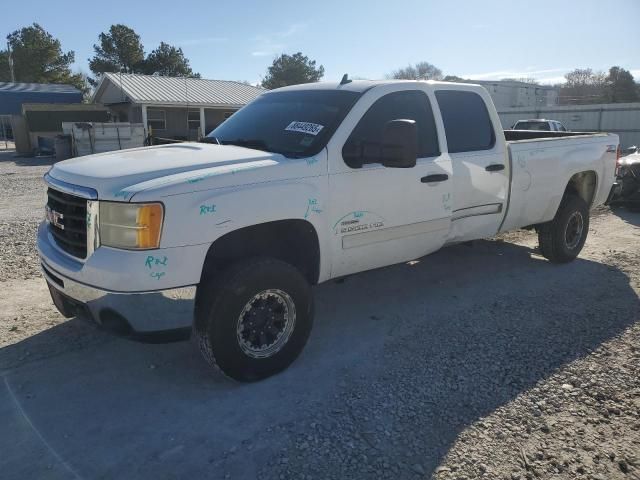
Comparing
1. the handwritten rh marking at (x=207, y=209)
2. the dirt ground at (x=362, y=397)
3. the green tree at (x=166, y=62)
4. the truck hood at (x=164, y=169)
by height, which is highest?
the green tree at (x=166, y=62)

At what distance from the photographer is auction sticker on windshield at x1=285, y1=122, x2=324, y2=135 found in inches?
157

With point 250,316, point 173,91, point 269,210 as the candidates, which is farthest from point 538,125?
point 173,91

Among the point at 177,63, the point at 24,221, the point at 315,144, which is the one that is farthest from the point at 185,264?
the point at 177,63

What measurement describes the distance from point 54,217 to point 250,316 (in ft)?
5.02

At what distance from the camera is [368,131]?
4.14 m

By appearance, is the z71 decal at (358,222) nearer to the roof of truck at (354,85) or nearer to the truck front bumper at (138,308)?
the roof of truck at (354,85)

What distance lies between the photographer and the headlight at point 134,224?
301 centimetres

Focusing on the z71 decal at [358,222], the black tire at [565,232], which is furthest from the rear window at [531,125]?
the z71 decal at [358,222]

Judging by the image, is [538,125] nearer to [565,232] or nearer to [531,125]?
[531,125]

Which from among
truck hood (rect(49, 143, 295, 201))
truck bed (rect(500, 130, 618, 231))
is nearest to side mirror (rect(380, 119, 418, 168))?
truck hood (rect(49, 143, 295, 201))

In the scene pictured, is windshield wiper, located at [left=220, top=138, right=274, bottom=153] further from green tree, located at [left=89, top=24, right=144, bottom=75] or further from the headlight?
green tree, located at [left=89, top=24, right=144, bottom=75]

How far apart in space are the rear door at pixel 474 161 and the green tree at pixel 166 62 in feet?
176

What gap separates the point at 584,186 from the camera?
661 cm

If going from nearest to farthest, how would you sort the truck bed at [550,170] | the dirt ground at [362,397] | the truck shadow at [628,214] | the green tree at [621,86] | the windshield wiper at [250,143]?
the dirt ground at [362,397], the windshield wiper at [250,143], the truck bed at [550,170], the truck shadow at [628,214], the green tree at [621,86]
